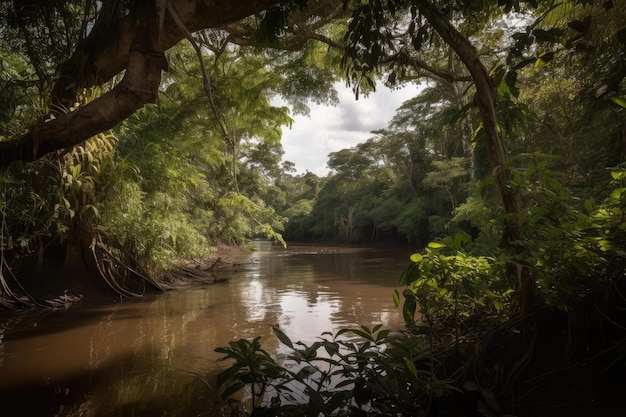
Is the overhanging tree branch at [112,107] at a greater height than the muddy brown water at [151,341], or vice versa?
the overhanging tree branch at [112,107]

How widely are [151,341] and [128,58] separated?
9.59 ft

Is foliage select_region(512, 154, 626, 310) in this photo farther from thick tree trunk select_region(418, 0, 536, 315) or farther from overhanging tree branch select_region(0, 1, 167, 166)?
overhanging tree branch select_region(0, 1, 167, 166)

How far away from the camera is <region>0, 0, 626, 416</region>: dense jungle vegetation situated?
189cm

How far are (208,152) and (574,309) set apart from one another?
1062 cm

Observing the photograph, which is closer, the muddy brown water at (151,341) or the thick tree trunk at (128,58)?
the thick tree trunk at (128,58)

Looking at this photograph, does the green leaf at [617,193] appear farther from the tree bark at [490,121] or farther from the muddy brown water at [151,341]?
the muddy brown water at [151,341]

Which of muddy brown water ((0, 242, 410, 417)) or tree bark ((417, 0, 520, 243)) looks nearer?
tree bark ((417, 0, 520, 243))

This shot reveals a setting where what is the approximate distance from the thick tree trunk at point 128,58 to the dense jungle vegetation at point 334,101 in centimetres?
1

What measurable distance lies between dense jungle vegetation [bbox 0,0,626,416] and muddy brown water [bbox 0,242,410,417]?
0.54m

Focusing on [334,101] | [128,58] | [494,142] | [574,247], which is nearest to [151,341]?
[128,58]

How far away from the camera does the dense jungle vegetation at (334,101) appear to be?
6.19ft

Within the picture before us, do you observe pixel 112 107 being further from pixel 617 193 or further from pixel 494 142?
pixel 617 193

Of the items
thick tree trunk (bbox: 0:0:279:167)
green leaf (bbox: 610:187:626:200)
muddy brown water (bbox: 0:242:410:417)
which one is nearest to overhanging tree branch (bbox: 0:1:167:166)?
thick tree trunk (bbox: 0:0:279:167)

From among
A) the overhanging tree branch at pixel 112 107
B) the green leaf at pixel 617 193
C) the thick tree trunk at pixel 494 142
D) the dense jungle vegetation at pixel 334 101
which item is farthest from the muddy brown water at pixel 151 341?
the green leaf at pixel 617 193
